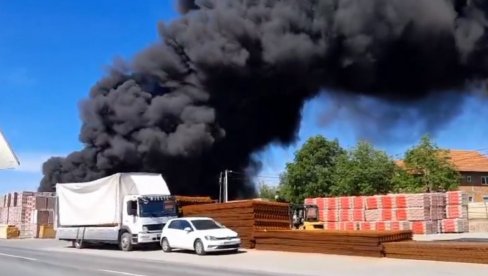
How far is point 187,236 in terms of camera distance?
24.0 m

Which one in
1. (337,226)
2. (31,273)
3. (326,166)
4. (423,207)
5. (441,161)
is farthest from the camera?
(326,166)

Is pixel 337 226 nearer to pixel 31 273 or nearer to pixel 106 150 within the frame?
pixel 106 150

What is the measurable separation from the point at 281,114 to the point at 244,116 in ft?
8.90

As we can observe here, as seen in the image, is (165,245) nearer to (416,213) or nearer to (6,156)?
(416,213)

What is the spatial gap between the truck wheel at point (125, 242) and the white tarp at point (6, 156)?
20.9 m

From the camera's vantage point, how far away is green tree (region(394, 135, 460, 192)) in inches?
2136

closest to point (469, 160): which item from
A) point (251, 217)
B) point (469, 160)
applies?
point (469, 160)

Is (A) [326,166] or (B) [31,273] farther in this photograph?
(A) [326,166]

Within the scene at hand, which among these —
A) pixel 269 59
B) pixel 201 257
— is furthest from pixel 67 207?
pixel 269 59

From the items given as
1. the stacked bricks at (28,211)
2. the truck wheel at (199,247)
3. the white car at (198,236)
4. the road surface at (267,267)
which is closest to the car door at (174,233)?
the white car at (198,236)

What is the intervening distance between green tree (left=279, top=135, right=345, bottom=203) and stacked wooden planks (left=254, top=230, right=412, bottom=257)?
33867 mm

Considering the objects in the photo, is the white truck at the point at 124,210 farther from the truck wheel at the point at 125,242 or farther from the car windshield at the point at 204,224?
the car windshield at the point at 204,224

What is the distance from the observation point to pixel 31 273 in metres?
15.9

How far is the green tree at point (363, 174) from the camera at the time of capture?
181 feet
